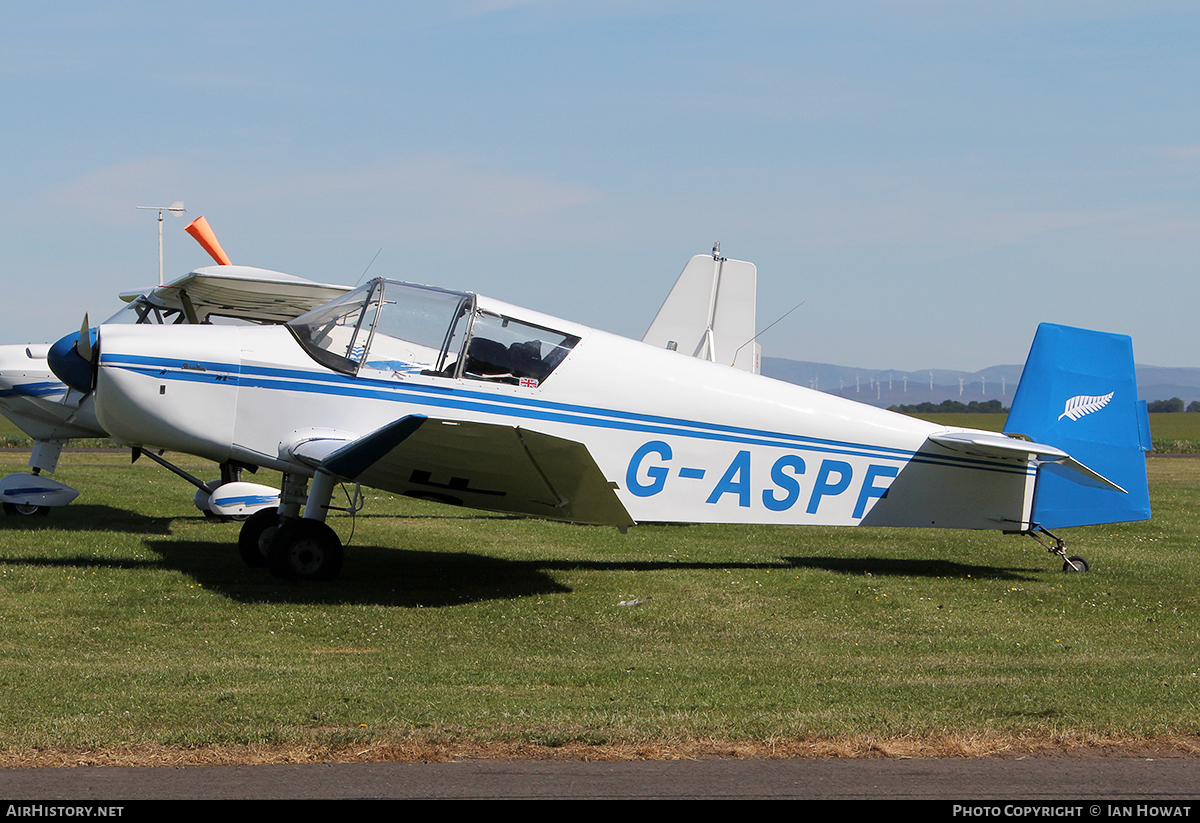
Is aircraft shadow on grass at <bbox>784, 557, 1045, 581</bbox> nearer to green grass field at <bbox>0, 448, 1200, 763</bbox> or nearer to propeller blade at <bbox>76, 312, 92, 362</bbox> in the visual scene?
green grass field at <bbox>0, 448, 1200, 763</bbox>

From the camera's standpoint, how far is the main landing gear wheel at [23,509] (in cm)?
1200

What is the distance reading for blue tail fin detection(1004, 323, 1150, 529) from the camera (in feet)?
32.8

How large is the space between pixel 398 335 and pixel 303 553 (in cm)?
203

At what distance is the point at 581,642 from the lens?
705 centimetres

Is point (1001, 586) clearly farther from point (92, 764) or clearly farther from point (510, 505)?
point (92, 764)

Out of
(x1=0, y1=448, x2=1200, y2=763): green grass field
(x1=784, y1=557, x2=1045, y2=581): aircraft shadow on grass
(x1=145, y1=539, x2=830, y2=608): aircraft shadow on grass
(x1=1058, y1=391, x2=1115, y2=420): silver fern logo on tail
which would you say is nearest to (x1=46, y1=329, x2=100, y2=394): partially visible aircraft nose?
(x1=0, y1=448, x2=1200, y2=763): green grass field

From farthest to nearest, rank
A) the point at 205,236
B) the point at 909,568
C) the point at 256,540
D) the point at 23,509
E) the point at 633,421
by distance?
the point at 205,236
the point at 23,509
the point at 909,568
the point at 256,540
the point at 633,421

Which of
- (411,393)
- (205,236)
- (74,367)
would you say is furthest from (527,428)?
(205,236)

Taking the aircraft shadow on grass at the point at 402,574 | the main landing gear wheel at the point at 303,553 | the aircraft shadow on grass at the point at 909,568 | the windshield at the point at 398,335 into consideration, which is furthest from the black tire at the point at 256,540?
the aircraft shadow on grass at the point at 909,568

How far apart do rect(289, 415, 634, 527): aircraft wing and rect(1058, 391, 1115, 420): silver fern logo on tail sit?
4.75 metres

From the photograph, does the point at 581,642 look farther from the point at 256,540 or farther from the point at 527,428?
the point at 256,540
